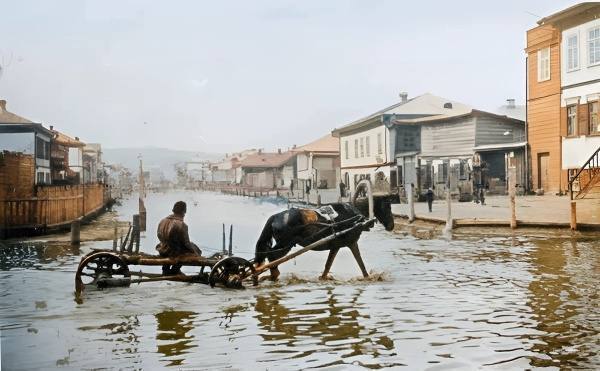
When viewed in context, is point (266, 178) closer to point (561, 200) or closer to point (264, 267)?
point (264, 267)

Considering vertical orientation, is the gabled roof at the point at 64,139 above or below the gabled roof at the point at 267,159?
above

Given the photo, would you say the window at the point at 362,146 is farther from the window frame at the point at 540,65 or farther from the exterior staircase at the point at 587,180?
the exterior staircase at the point at 587,180

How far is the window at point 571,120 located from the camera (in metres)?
5.81

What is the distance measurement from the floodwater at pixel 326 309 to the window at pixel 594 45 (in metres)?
1.57

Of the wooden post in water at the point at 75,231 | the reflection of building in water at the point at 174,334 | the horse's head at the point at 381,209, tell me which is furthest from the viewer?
the horse's head at the point at 381,209

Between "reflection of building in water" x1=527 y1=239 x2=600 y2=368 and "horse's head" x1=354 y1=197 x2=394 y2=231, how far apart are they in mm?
1496

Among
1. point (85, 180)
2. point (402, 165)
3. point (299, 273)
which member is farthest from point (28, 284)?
point (402, 165)

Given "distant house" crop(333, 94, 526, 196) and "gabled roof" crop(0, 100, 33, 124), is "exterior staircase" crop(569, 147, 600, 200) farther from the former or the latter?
"gabled roof" crop(0, 100, 33, 124)

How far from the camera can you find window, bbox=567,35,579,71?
5.52 m

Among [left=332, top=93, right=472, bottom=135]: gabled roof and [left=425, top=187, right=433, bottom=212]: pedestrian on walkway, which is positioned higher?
[left=332, top=93, right=472, bottom=135]: gabled roof

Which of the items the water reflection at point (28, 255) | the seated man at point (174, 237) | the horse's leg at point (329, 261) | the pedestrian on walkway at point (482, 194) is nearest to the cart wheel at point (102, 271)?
the water reflection at point (28, 255)

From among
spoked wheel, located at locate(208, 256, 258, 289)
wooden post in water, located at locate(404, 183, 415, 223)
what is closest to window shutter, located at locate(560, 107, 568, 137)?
wooden post in water, located at locate(404, 183, 415, 223)

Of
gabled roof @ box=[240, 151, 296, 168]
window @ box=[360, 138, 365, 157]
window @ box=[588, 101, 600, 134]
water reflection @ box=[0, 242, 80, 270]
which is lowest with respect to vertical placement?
water reflection @ box=[0, 242, 80, 270]

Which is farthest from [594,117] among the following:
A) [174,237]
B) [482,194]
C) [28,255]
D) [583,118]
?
[28,255]
